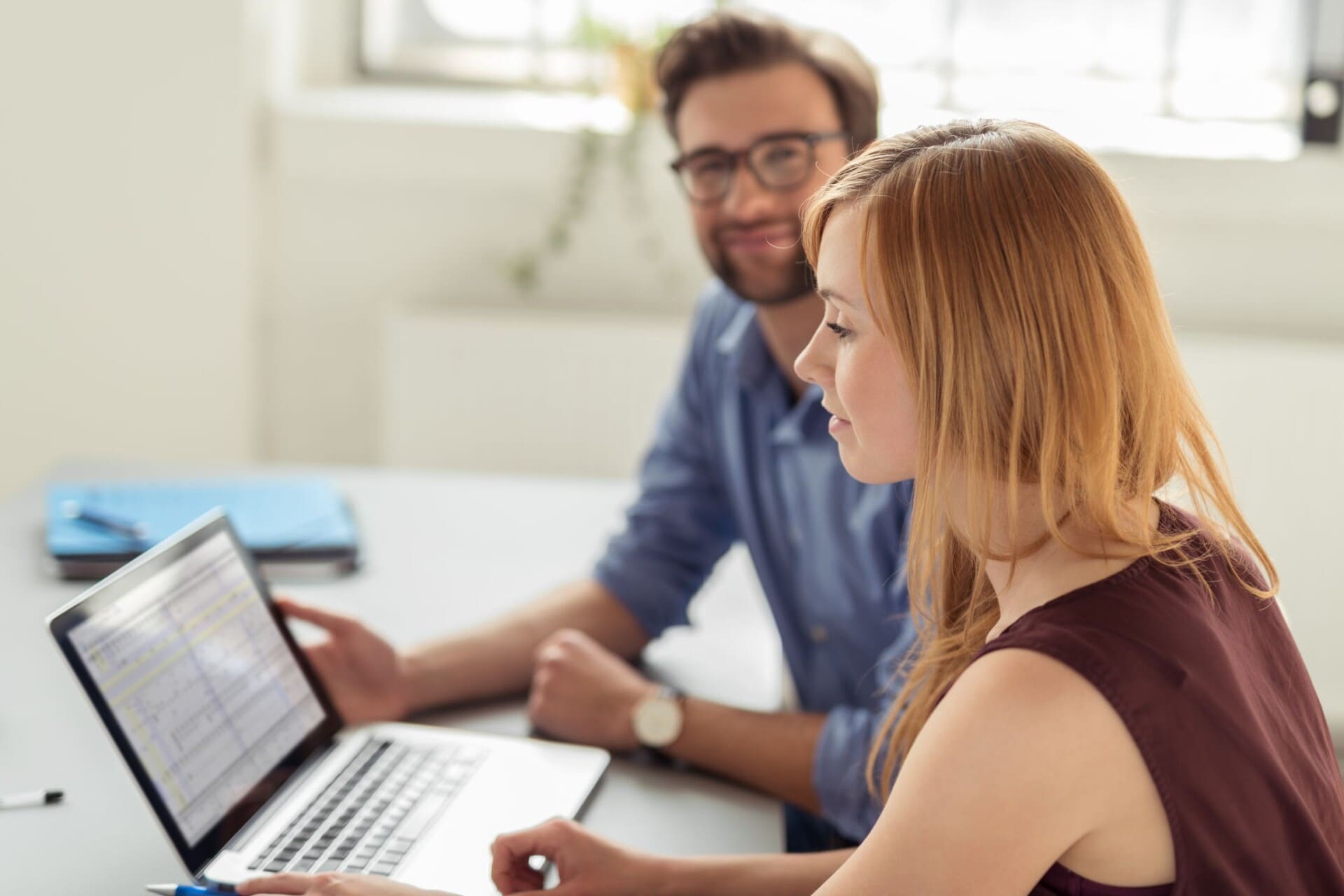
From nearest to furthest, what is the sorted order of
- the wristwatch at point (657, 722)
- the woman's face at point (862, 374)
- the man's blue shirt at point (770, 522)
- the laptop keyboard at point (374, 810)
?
the woman's face at point (862, 374), the laptop keyboard at point (374, 810), the wristwatch at point (657, 722), the man's blue shirt at point (770, 522)

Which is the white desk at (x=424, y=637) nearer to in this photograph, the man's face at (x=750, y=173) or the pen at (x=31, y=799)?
the pen at (x=31, y=799)

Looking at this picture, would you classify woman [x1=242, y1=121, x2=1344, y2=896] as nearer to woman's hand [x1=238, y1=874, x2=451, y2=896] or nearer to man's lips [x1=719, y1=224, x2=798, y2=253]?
woman's hand [x1=238, y1=874, x2=451, y2=896]

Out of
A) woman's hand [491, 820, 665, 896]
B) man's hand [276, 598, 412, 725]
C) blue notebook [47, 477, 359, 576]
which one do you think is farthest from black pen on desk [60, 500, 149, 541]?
woman's hand [491, 820, 665, 896]

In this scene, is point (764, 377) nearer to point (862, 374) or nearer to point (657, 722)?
point (657, 722)

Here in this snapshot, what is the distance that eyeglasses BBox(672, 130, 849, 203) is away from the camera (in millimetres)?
1481

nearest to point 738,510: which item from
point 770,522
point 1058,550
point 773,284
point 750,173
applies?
point 770,522

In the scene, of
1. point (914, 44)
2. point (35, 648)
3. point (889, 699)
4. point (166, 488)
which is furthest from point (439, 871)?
point (914, 44)

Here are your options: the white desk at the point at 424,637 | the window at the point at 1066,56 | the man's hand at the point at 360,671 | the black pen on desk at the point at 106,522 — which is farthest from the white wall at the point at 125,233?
the man's hand at the point at 360,671

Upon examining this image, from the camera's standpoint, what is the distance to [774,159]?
1491mm

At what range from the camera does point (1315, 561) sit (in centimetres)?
243

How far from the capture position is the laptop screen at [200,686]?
93 centimetres

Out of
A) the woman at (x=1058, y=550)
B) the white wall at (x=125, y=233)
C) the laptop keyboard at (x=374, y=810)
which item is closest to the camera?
the woman at (x=1058, y=550)

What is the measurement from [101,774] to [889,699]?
0.62m

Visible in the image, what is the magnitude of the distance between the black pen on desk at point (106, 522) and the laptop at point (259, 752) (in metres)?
0.45
